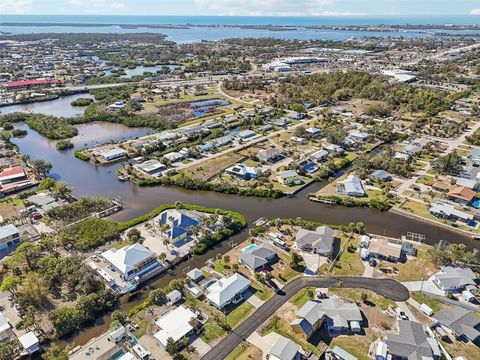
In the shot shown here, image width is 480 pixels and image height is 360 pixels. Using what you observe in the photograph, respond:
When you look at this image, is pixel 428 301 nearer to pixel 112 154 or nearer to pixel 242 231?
pixel 242 231

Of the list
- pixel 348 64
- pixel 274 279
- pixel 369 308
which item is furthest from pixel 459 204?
pixel 348 64

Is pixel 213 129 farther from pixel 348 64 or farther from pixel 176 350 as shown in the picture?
pixel 348 64

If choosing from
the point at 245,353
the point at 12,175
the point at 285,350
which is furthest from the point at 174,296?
the point at 12,175

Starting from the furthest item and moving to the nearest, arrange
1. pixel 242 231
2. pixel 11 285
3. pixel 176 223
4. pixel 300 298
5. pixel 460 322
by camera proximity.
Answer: pixel 242 231
pixel 176 223
pixel 11 285
pixel 300 298
pixel 460 322

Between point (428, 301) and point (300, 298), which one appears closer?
point (428, 301)

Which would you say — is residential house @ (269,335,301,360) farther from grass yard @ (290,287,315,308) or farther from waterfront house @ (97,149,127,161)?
waterfront house @ (97,149,127,161)

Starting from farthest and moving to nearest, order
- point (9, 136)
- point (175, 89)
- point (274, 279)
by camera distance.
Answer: point (175, 89)
point (9, 136)
point (274, 279)
